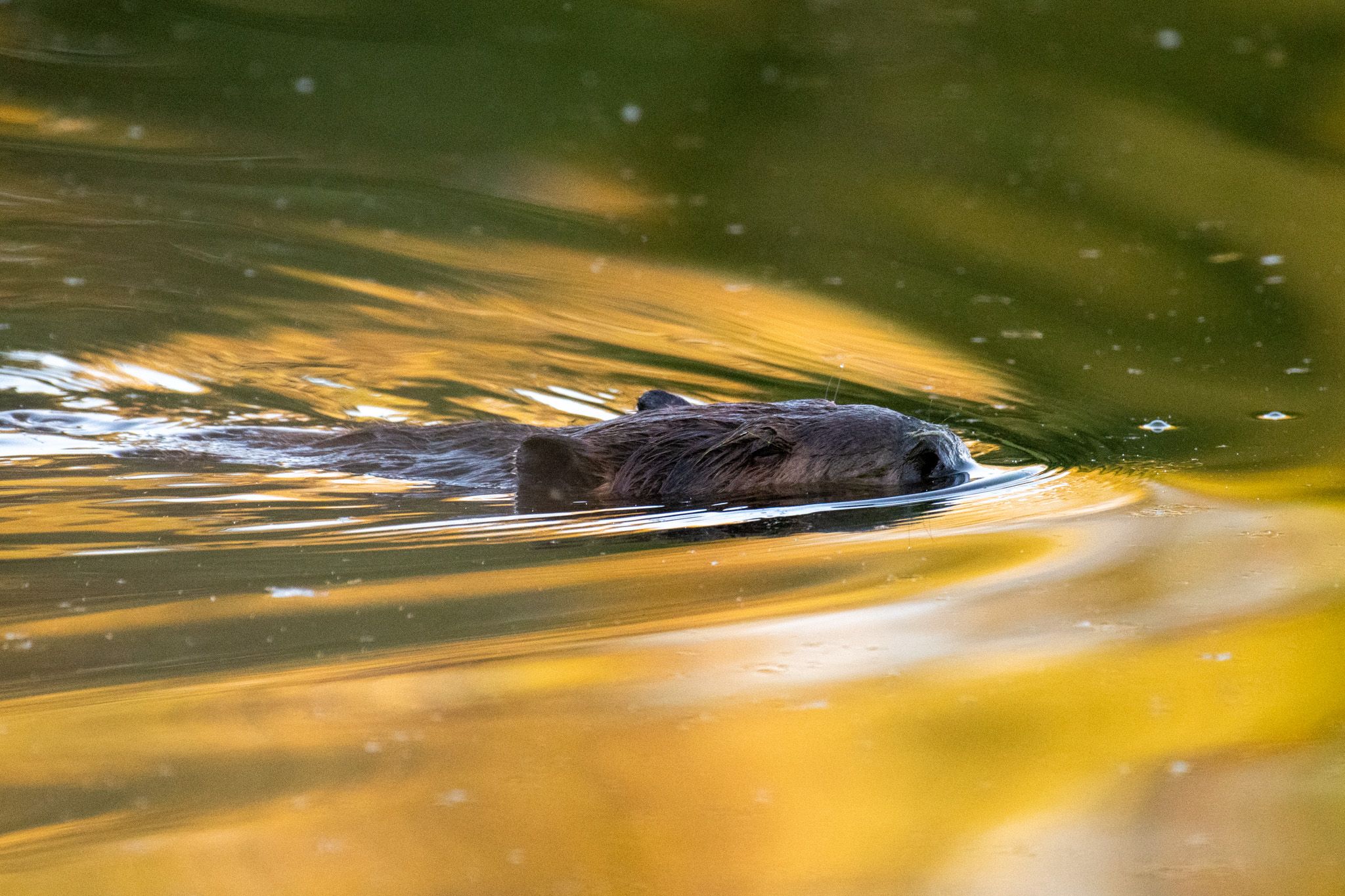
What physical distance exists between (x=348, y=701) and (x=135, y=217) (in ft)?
21.6

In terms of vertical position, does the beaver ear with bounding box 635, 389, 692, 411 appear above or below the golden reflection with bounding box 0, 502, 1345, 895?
above

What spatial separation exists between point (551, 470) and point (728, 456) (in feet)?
1.89

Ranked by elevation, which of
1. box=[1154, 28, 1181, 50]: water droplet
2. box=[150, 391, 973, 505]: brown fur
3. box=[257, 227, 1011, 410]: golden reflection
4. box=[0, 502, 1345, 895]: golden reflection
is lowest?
box=[0, 502, 1345, 895]: golden reflection

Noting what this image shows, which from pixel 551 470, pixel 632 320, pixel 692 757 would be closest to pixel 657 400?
pixel 551 470

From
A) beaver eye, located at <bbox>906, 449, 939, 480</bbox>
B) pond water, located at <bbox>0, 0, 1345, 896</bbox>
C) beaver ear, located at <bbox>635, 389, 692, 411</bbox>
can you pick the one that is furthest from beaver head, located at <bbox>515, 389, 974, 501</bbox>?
beaver ear, located at <bbox>635, 389, 692, 411</bbox>

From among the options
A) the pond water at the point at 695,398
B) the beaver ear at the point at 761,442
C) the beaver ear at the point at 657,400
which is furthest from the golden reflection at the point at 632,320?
the beaver ear at the point at 761,442

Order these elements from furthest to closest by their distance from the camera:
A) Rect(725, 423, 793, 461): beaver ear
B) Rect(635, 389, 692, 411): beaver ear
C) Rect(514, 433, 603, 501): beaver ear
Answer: Rect(635, 389, 692, 411): beaver ear → Rect(725, 423, 793, 461): beaver ear → Rect(514, 433, 603, 501): beaver ear

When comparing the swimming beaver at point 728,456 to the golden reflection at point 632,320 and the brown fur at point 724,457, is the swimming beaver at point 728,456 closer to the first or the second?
the brown fur at point 724,457

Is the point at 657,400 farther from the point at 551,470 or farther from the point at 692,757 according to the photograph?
the point at 692,757

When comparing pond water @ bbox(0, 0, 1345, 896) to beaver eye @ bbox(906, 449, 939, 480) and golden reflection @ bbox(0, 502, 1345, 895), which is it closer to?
golden reflection @ bbox(0, 502, 1345, 895)

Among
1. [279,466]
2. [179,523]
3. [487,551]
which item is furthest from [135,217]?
[487,551]

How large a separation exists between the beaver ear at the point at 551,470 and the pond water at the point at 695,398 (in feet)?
0.41

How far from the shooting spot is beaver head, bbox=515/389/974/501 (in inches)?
203

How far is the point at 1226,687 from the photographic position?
305 centimetres
